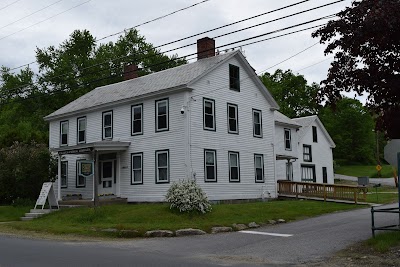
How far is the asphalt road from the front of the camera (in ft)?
37.3

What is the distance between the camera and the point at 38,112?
5319cm

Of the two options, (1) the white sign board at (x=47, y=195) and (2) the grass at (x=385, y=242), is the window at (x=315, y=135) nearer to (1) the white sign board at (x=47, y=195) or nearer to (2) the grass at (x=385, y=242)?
(1) the white sign board at (x=47, y=195)

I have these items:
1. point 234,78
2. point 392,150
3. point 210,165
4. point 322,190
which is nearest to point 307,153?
point 322,190

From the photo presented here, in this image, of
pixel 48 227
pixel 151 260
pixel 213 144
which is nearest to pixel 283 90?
pixel 213 144

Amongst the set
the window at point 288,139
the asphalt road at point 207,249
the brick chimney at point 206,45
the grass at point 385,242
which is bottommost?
the asphalt road at point 207,249

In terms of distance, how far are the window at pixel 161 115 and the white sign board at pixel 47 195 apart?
6.74 metres

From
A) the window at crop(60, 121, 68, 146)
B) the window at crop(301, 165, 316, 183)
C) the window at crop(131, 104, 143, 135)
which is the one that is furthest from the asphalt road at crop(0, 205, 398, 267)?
the window at crop(301, 165, 316, 183)

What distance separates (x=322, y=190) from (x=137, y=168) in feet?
37.0

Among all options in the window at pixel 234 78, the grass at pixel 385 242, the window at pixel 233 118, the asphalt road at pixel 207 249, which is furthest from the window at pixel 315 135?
the grass at pixel 385 242

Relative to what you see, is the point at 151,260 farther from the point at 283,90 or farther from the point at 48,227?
the point at 283,90

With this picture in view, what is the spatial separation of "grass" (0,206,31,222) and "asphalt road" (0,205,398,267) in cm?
809

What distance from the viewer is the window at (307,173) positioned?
40.7 metres

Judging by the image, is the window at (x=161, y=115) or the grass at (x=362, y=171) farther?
the grass at (x=362, y=171)

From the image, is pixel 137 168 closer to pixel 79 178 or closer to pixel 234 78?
pixel 79 178
